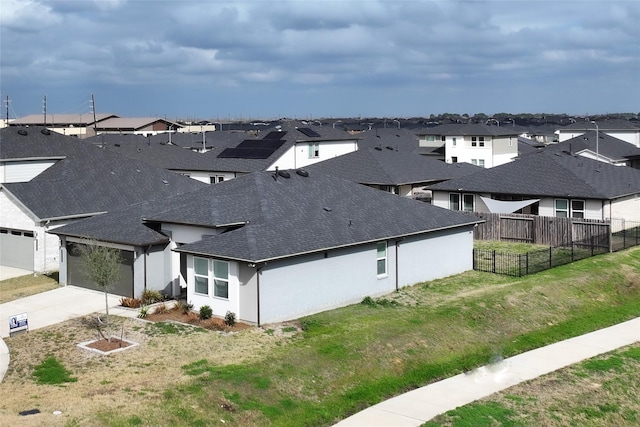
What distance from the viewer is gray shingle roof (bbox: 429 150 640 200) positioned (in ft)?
136

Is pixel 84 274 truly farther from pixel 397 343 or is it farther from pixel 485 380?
pixel 485 380

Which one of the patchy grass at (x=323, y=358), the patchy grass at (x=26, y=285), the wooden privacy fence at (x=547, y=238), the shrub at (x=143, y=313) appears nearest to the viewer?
the patchy grass at (x=323, y=358)

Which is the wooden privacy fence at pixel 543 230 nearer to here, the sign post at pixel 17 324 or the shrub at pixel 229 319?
the shrub at pixel 229 319

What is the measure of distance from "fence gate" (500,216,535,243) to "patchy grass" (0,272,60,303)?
22924mm

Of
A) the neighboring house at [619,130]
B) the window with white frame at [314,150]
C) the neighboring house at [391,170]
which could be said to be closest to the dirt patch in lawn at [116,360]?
the neighboring house at [391,170]

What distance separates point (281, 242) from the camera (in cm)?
2564

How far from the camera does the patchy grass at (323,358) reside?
1755cm

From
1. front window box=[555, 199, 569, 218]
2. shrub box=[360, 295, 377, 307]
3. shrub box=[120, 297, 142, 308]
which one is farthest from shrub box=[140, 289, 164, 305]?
front window box=[555, 199, 569, 218]

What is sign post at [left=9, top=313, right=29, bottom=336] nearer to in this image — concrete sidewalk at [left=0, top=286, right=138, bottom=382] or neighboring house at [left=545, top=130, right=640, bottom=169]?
concrete sidewalk at [left=0, top=286, right=138, bottom=382]

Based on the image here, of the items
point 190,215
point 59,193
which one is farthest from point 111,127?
point 190,215

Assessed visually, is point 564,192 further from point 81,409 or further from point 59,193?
point 81,409

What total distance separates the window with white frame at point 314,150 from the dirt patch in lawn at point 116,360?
40396mm

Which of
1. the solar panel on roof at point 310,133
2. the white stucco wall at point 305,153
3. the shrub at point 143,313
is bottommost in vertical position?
the shrub at point 143,313

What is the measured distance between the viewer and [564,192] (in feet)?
137
